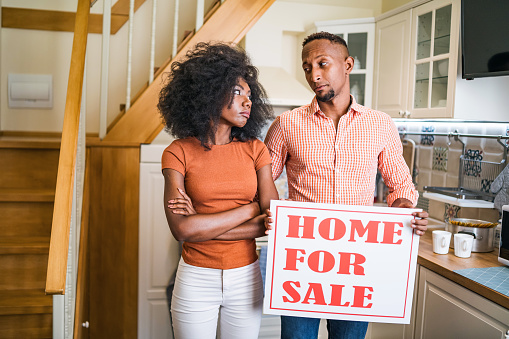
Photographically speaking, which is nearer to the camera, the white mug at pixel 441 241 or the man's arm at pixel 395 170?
the man's arm at pixel 395 170

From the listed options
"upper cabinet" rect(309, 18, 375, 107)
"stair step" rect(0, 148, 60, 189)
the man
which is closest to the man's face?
the man

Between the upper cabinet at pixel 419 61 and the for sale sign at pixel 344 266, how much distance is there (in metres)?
1.28

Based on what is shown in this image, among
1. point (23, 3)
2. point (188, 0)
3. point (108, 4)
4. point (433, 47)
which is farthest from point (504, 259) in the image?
point (23, 3)

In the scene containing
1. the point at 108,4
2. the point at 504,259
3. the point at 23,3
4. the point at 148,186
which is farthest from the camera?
the point at 23,3

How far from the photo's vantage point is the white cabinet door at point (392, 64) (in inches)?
118

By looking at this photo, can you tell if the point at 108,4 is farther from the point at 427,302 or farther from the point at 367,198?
the point at 427,302

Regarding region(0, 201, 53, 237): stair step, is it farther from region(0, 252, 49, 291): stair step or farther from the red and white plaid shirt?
the red and white plaid shirt

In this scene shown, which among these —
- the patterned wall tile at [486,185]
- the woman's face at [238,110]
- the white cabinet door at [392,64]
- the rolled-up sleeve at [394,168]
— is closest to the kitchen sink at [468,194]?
the patterned wall tile at [486,185]

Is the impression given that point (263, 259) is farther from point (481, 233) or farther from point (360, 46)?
point (360, 46)

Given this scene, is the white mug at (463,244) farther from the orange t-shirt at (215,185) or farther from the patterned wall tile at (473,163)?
the orange t-shirt at (215,185)

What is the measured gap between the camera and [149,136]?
8.98 ft

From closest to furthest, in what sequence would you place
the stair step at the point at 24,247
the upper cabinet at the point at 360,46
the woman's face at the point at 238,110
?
the woman's face at the point at 238,110 → the stair step at the point at 24,247 → the upper cabinet at the point at 360,46

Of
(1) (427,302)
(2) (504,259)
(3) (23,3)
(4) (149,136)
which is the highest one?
(3) (23,3)

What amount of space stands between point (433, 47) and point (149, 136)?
5.49 feet
